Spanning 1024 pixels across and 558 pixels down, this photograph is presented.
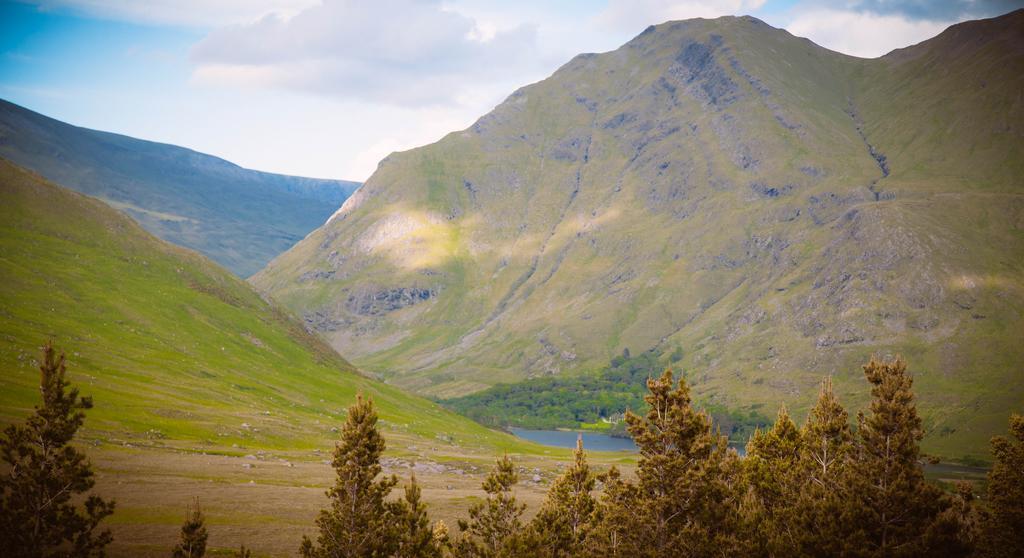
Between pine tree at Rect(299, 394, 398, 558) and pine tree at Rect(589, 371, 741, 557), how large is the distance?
1429cm

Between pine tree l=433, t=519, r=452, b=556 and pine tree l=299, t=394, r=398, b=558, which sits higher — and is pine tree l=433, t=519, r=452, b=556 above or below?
below

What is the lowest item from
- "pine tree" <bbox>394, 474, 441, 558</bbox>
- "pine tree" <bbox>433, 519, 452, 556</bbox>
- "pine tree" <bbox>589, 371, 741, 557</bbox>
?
"pine tree" <bbox>433, 519, 452, 556</bbox>

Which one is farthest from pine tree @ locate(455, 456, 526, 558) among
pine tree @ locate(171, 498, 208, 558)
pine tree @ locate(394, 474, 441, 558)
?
pine tree @ locate(171, 498, 208, 558)

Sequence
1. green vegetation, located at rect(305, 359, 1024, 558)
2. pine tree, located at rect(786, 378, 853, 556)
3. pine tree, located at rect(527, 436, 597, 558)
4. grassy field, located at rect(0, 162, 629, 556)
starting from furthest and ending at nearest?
grassy field, located at rect(0, 162, 629, 556) < pine tree, located at rect(527, 436, 597, 558) < pine tree, located at rect(786, 378, 853, 556) < green vegetation, located at rect(305, 359, 1024, 558)

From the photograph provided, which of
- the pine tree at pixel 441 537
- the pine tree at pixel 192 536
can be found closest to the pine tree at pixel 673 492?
the pine tree at pixel 441 537

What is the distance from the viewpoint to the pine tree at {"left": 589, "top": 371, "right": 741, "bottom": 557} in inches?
1682

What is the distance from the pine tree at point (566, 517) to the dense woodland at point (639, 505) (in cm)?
10

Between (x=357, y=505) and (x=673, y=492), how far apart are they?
19385mm

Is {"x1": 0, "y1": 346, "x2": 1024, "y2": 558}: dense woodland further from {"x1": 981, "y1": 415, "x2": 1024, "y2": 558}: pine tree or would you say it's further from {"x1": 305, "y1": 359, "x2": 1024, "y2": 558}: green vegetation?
{"x1": 981, "y1": 415, "x2": 1024, "y2": 558}: pine tree

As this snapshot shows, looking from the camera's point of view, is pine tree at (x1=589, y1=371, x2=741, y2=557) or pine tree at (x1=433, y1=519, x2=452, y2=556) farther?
pine tree at (x1=433, y1=519, x2=452, y2=556)

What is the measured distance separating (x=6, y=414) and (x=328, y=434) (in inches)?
2612

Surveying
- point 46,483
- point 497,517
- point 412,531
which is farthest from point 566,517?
point 46,483

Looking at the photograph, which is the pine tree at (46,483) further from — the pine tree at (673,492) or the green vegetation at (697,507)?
the pine tree at (673,492)

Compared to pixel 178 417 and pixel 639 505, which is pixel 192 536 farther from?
pixel 178 417
